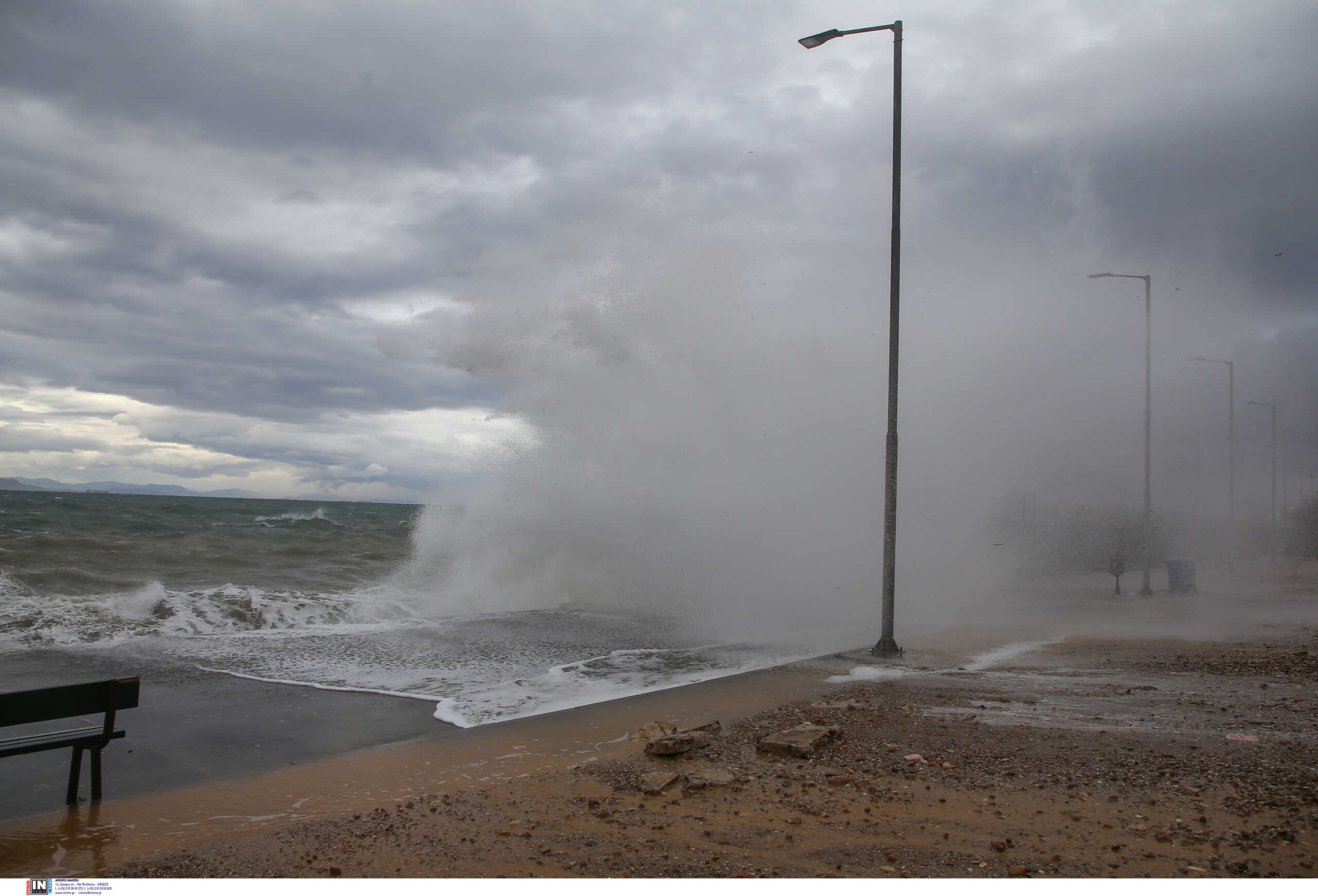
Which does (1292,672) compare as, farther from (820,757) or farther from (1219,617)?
(1219,617)

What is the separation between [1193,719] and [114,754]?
9.24m

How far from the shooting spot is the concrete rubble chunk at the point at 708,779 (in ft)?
17.8

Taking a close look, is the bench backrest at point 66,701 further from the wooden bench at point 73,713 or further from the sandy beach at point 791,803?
the sandy beach at point 791,803

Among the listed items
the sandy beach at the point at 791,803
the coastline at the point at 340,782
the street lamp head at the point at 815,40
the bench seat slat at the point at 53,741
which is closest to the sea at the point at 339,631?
the coastline at the point at 340,782

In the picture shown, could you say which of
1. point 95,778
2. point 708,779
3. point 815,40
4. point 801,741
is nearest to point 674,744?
point 708,779

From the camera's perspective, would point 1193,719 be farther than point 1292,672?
No

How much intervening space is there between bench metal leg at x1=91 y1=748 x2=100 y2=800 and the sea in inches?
121

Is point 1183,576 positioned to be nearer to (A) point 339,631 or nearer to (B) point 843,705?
(B) point 843,705

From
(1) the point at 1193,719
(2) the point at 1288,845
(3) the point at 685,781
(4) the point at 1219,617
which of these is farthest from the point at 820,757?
(4) the point at 1219,617

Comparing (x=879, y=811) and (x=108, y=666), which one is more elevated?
(x=879, y=811)

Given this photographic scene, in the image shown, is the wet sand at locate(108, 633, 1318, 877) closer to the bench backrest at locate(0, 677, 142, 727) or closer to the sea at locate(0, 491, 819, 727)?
the bench backrest at locate(0, 677, 142, 727)

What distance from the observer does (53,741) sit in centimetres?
559

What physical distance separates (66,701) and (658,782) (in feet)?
14.1

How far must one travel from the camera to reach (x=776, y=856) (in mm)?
4207
